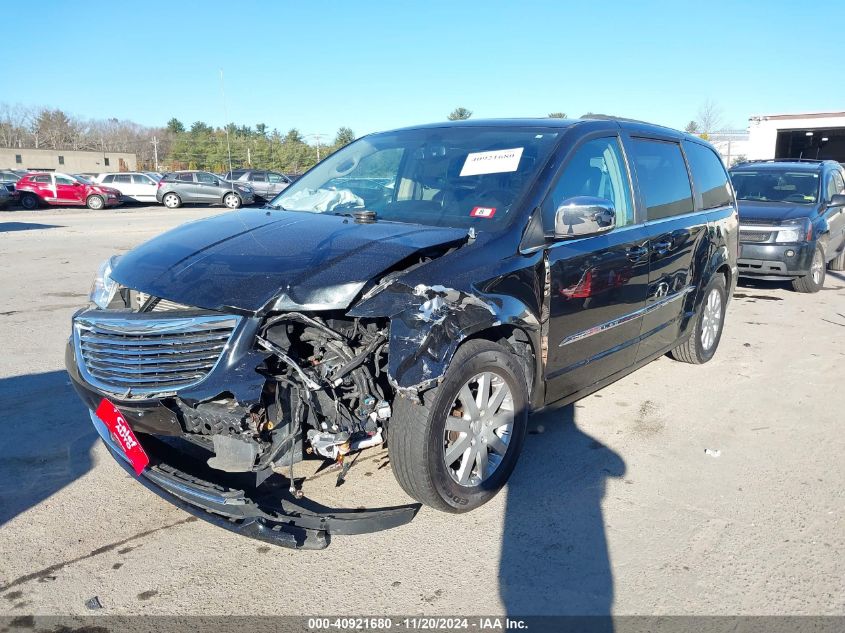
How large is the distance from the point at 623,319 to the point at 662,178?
1.29 meters

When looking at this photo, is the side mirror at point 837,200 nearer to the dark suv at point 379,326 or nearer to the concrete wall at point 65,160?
Answer: the dark suv at point 379,326

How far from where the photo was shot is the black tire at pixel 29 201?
28.4m

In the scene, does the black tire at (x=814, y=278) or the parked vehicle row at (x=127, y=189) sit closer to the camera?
the black tire at (x=814, y=278)

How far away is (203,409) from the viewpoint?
287 centimetres

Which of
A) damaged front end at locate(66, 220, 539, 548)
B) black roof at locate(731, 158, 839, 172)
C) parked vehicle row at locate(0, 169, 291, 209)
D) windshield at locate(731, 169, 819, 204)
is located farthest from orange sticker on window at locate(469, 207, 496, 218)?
parked vehicle row at locate(0, 169, 291, 209)

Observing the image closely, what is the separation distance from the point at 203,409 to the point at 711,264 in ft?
14.4

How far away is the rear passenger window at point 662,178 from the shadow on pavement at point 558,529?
5.59ft

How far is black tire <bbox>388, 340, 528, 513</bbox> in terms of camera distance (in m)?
3.02

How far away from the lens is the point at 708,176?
5.81 m

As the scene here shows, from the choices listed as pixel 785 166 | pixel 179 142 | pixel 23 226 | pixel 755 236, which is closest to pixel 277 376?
pixel 755 236

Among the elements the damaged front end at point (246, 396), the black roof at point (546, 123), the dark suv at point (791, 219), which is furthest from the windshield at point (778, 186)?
the damaged front end at point (246, 396)

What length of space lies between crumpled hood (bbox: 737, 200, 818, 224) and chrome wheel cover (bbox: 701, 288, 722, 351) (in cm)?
428

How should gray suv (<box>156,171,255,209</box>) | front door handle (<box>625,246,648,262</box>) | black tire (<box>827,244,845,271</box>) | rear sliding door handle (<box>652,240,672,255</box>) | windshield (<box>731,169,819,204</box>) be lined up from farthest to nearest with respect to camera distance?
1. gray suv (<box>156,171,255,209</box>)
2. black tire (<box>827,244,845,271</box>)
3. windshield (<box>731,169,819,204</box>)
4. rear sliding door handle (<box>652,240,672,255</box>)
5. front door handle (<box>625,246,648,262</box>)

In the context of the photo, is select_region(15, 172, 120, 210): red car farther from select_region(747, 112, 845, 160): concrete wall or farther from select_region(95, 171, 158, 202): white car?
select_region(747, 112, 845, 160): concrete wall
